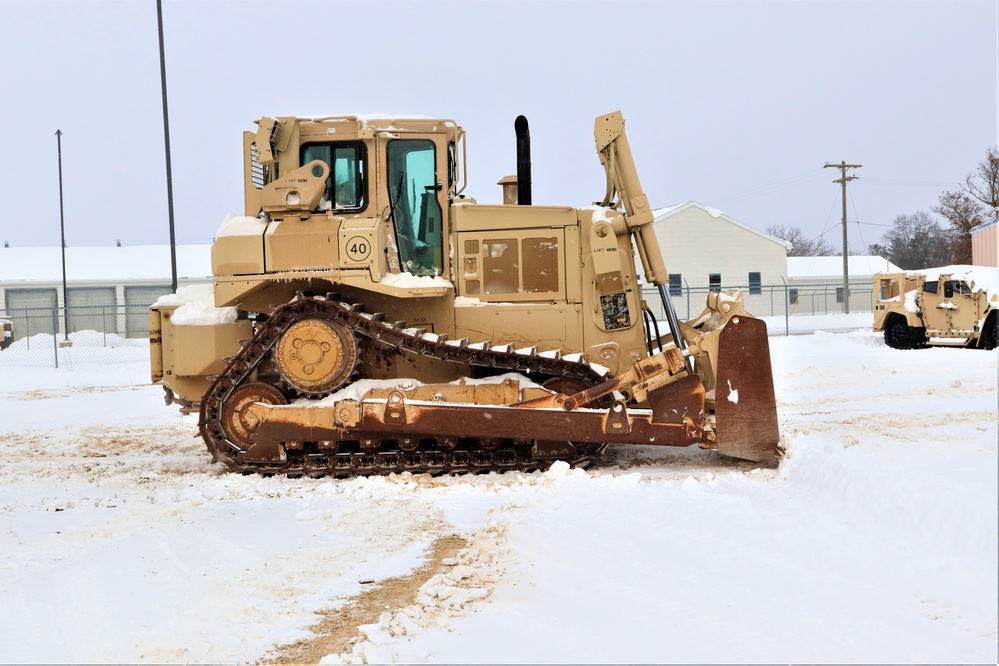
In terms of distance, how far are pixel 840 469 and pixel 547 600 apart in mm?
2996

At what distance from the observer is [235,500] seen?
7.77m

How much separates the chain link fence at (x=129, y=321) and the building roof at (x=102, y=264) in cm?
162

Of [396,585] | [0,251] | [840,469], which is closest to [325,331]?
[396,585]

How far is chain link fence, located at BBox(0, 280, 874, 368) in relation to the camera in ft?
82.1

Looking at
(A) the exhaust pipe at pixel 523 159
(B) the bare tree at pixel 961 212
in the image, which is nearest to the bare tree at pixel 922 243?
(B) the bare tree at pixel 961 212

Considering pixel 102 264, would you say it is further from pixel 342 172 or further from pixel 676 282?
pixel 342 172

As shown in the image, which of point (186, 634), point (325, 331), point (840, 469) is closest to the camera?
point (186, 634)

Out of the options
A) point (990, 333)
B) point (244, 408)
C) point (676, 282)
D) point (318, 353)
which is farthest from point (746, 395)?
point (676, 282)

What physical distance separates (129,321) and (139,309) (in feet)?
2.74

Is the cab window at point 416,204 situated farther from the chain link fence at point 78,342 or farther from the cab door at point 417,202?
the chain link fence at point 78,342

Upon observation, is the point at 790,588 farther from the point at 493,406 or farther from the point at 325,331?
the point at 325,331

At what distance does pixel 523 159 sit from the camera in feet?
31.2

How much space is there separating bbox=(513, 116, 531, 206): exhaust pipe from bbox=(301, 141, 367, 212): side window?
1.66 meters

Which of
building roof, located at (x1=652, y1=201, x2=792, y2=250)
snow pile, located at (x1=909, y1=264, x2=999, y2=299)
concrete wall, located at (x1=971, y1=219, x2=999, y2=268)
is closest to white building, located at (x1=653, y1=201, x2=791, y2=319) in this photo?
building roof, located at (x1=652, y1=201, x2=792, y2=250)
